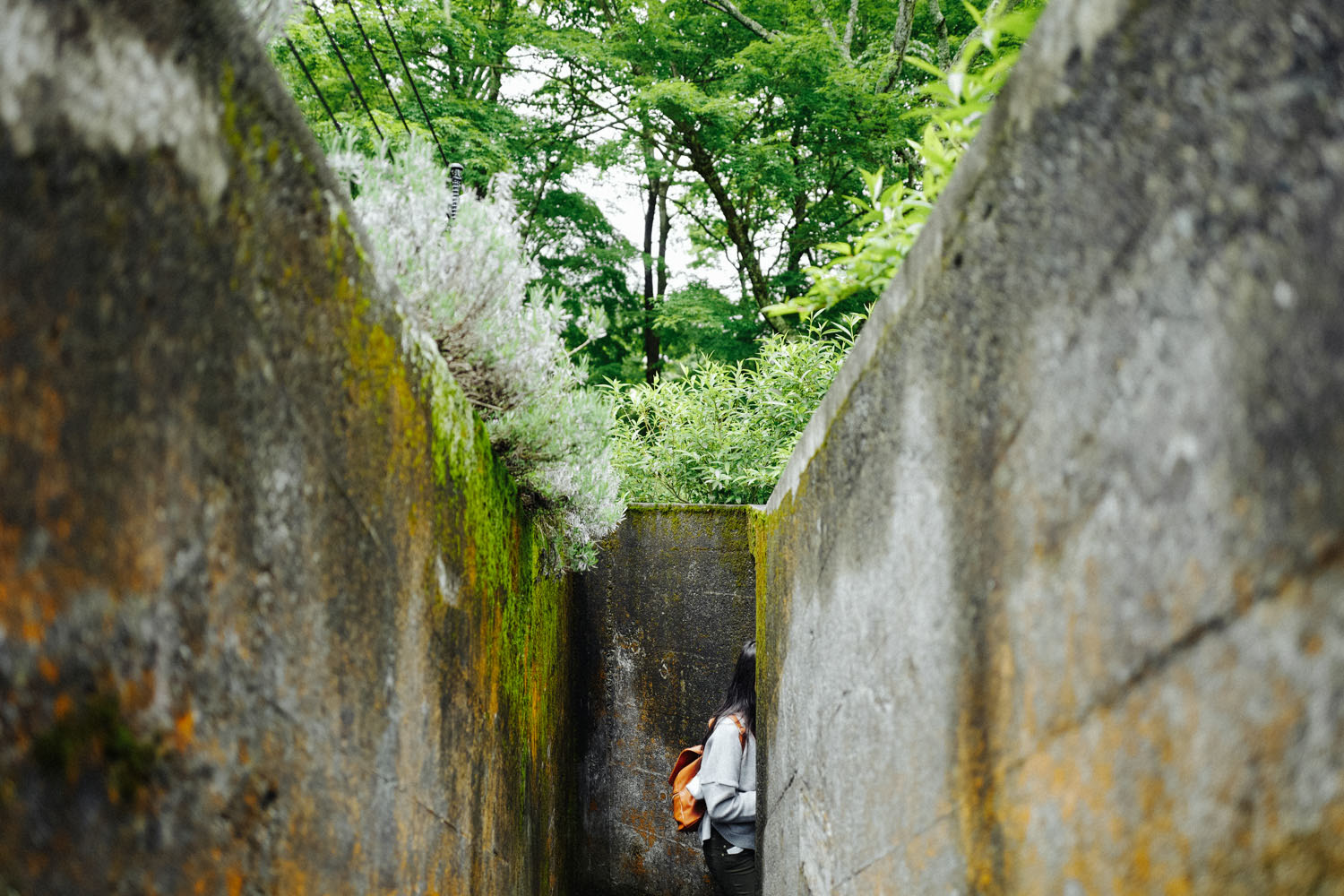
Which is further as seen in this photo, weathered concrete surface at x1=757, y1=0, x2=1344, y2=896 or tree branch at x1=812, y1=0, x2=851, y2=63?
tree branch at x1=812, y1=0, x2=851, y2=63

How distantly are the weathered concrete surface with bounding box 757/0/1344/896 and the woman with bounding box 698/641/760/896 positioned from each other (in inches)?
99.6

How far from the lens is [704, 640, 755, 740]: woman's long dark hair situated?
4.57 metres

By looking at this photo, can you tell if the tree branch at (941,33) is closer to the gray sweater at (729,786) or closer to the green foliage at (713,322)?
the green foliage at (713,322)

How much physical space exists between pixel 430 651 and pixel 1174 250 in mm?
2019

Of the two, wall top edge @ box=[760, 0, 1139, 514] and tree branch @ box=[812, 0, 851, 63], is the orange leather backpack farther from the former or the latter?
tree branch @ box=[812, 0, 851, 63]

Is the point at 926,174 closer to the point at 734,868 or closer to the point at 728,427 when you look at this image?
the point at 734,868

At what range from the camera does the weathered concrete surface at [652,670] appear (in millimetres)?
5922

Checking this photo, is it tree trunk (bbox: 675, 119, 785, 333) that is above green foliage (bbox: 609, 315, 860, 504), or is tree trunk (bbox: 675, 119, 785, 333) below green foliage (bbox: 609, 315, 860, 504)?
above

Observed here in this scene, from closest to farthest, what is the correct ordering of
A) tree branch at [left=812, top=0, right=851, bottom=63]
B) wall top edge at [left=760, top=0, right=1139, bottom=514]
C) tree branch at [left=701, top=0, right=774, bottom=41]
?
wall top edge at [left=760, top=0, right=1139, bottom=514] → tree branch at [left=812, top=0, right=851, bottom=63] → tree branch at [left=701, top=0, right=774, bottom=41]

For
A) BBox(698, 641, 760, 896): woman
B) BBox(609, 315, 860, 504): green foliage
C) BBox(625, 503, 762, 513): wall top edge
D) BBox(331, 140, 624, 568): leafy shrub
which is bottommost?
BBox(698, 641, 760, 896): woman

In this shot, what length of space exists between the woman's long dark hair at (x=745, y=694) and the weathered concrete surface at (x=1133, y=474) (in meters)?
2.76

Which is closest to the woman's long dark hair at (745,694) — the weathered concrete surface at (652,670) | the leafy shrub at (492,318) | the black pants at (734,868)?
the black pants at (734,868)

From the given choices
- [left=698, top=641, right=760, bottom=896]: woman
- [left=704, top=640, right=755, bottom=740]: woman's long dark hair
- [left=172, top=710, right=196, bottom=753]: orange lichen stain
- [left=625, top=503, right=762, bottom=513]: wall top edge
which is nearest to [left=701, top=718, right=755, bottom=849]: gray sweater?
[left=698, top=641, right=760, bottom=896]: woman

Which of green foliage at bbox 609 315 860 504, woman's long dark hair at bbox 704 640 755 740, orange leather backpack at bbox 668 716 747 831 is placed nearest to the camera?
orange leather backpack at bbox 668 716 747 831
